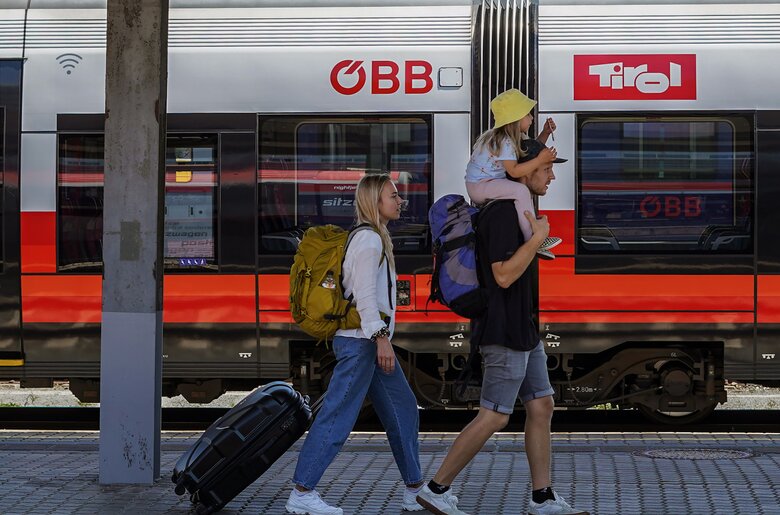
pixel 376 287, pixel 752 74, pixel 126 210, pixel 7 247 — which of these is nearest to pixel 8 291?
pixel 7 247

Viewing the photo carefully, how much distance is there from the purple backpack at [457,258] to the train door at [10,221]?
195 inches

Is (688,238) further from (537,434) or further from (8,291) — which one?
(8,291)

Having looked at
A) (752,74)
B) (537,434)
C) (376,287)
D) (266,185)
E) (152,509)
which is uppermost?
(752,74)

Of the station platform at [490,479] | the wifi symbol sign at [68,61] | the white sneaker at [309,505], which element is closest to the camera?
the white sneaker at [309,505]

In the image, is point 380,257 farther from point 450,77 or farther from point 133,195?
point 450,77

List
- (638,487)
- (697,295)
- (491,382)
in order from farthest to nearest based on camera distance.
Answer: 1. (697,295)
2. (638,487)
3. (491,382)

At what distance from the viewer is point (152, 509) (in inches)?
244

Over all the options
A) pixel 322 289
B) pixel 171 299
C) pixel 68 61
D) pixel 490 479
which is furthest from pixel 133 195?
pixel 68 61

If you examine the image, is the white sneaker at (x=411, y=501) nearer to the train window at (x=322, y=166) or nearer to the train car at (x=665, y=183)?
the train car at (x=665, y=183)

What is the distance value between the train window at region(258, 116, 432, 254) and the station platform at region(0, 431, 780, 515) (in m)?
1.89

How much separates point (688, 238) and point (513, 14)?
211 cm

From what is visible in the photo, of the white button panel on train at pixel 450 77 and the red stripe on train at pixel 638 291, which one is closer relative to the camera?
the red stripe on train at pixel 638 291

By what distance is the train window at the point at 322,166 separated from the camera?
9.82 meters

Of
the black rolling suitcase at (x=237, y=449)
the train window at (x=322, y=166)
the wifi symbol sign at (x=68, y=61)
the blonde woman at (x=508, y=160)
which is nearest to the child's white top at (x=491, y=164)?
the blonde woman at (x=508, y=160)
